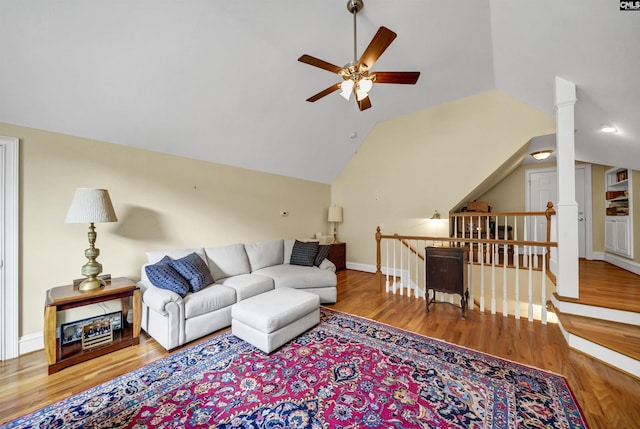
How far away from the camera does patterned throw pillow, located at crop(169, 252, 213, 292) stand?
2719 millimetres

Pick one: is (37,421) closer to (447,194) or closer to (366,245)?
(366,245)

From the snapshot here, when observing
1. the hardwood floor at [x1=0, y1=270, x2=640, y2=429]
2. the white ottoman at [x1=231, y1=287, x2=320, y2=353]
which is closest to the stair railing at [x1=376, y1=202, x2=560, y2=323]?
the hardwood floor at [x1=0, y1=270, x2=640, y2=429]

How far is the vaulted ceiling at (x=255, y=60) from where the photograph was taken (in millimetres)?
1941

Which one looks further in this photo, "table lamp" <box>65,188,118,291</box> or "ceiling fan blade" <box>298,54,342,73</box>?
"table lamp" <box>65,188,118,291</box>

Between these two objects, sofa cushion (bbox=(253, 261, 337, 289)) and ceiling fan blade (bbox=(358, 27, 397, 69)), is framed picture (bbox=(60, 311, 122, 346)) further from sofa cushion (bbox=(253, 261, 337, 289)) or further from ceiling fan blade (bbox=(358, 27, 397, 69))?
ceiling fan blade (bbox=(358, 27, 397, 69))

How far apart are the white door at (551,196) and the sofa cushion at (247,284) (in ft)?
18.6

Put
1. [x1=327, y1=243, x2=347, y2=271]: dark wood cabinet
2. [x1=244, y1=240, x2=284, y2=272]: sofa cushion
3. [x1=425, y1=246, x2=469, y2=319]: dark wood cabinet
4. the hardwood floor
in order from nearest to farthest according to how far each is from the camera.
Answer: the hardwood floor → [x1=425, y1=246, x2=469, y2=319]: dark wood cabinet → [x1=244, y1=240, x2=284, y2=272]: sofa cushion → [x1=327, y1=243, x2=347, y2=271]: dark wood cabinet

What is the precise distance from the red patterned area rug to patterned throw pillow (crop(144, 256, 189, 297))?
602mm

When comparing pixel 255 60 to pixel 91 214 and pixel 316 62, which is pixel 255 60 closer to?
pixel 316 62

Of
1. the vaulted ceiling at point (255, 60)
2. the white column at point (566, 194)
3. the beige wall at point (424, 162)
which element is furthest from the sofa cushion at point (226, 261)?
the white column at point (566, 194)

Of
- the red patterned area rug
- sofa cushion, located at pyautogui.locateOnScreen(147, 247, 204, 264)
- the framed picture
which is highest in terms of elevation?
sofa cushion, located at pyautogui.locateOnScreen(147, 247, 204, 264)

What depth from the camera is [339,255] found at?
5.61m

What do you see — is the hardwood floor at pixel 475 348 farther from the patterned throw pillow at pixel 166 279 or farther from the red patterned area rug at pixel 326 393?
the patterned throw pillow at pixel 166 279

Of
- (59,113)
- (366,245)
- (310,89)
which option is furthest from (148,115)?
(366,245)
